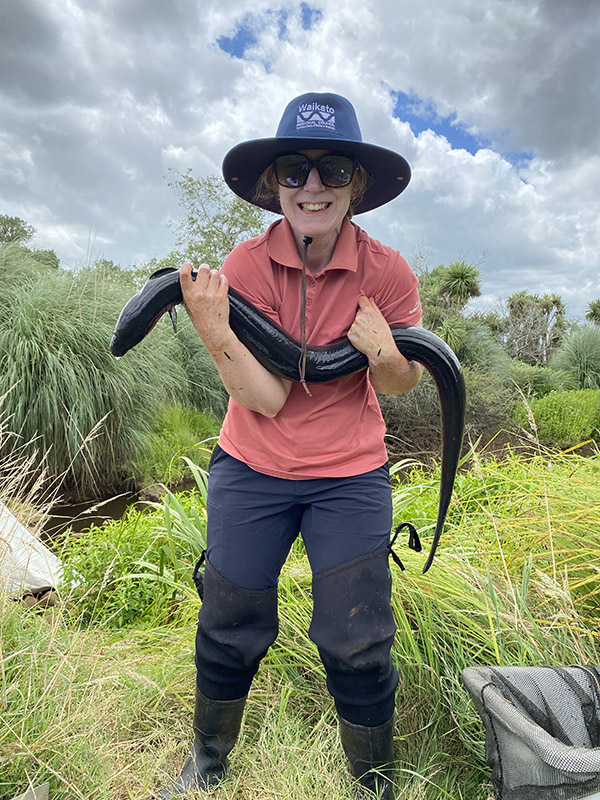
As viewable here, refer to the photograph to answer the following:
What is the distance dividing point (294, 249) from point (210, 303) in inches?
15.9

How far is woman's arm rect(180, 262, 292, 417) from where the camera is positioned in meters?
1.85

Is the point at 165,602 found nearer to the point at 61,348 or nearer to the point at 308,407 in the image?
the point at 308,407

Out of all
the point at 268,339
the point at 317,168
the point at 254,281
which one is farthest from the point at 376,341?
the point at 317,168

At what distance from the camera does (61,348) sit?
24.3ft

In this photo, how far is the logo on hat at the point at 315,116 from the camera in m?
1.90

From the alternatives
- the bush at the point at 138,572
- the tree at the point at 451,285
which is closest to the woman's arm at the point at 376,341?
the bush at the point at 138,572

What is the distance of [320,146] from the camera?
188cm

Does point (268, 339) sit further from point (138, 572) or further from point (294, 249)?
point (138, 572)

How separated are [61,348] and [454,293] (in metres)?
12.8

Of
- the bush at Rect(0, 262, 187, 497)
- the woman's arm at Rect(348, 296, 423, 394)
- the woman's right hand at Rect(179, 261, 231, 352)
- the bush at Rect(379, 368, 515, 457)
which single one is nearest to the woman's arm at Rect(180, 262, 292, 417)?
the woman's right hand at Rect(179, 261, 231, 352)

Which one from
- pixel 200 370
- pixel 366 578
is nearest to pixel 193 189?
pixel 200 370

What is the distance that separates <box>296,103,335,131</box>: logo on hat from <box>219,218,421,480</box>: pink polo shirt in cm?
35

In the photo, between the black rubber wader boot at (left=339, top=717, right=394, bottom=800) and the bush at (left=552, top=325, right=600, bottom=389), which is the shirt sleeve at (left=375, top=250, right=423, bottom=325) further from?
the bush at (left=552, top=325, right=600, bottom=389)

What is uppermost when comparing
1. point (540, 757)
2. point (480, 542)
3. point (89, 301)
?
point (89, 301)
